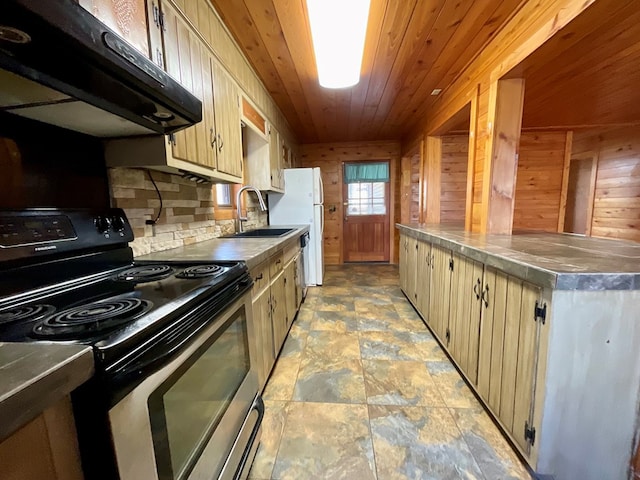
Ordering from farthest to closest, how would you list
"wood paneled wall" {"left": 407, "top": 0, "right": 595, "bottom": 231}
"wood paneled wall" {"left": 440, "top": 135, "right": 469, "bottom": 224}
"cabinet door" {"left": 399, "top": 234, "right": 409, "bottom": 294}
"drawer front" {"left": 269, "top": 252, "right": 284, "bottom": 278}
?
1. "wood paneled wall" {"left": 440, "top": 135, "right": 469, "bottom": 224}
2. "cabinet door" {"left": 399, "top": 234, "right": 409, "bottom": 294}
3. "drawer front" {"left": 269, "top": 252, "right": 284, "bottom": 278}
4. "wood paneled wall" {"left": 407, "top": 0, "right": 595, "bottom": 231}

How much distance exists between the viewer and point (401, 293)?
3.59 metres

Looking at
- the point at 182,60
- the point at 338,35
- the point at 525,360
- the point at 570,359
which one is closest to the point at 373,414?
the point at 525,360

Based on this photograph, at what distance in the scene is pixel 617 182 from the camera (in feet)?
14.2

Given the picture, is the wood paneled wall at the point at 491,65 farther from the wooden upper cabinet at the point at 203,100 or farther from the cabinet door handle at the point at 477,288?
the wooden upper cabinet at the point at 203,100

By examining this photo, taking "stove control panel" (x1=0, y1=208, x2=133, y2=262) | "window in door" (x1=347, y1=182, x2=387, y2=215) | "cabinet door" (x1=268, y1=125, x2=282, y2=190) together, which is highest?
"cabinet door" (x1=268, y1=125, x2=282, y2=190)

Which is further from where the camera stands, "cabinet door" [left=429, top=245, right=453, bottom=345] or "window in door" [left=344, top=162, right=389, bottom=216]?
"window in door" [left=344, top=162, right=389, bottom=216]

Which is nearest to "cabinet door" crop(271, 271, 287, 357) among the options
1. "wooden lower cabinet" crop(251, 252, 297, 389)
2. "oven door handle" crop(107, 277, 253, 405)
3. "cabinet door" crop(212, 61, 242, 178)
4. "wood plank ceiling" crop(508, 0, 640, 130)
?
"wooden lower cabinet" crop(251, 252, 297, 389)

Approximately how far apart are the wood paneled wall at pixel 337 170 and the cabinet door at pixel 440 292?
311 cm

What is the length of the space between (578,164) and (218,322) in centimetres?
793

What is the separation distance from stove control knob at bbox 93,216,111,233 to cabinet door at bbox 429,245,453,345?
6.52 feet

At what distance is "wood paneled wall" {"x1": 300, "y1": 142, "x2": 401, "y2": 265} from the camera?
208 inches

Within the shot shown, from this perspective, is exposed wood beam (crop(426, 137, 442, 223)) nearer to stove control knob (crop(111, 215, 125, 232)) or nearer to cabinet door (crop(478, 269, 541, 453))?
cabinet door (crop(478, 269, 541, 453))

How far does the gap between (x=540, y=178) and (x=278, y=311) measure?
171 inches

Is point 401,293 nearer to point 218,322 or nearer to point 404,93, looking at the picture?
point 404,93
